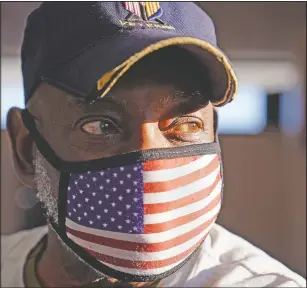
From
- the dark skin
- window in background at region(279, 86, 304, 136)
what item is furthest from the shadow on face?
window in background at region(279, 86, 304, 136)

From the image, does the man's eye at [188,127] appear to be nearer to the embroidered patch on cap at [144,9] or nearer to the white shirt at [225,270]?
the embroidered patch on cap at [144,9]

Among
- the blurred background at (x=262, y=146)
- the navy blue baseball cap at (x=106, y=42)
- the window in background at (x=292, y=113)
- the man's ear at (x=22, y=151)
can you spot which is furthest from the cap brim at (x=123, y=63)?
the window in background at (x=292, y=113)

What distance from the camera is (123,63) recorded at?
3.76 feet

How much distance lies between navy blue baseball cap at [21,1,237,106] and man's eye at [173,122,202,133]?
7 cm

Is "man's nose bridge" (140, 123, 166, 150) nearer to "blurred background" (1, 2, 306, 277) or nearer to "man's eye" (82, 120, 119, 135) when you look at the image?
"man's eye" (82, 120, 119, 135)

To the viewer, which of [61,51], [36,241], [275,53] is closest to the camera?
[61,51]

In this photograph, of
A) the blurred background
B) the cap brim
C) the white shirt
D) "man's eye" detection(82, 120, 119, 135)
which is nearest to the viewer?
the cap brim

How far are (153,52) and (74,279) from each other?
651 millimetres

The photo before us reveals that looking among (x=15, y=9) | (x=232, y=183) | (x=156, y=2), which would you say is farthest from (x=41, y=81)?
(x=232, y=183)

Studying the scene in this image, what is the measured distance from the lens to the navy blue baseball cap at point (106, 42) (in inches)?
46.2

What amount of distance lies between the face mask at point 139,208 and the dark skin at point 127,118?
31 millimetres

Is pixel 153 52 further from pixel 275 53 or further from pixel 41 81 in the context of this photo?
pixel 275 53

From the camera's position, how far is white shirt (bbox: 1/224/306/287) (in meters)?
1.46

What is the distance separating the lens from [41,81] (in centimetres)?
140
